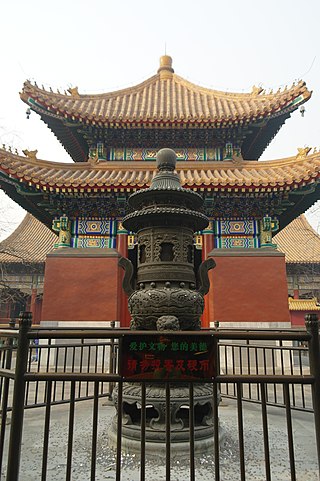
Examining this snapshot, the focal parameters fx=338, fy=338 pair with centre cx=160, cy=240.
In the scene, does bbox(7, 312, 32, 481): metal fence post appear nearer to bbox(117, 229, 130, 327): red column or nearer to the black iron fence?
the black iron fence

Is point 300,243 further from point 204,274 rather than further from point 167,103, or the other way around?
point 204,274

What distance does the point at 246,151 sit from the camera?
1275cm

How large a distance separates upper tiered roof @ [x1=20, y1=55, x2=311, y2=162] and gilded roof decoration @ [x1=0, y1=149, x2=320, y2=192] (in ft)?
3.52

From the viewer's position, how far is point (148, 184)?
880cm

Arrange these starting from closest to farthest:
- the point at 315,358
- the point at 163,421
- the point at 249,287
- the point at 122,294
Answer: the point at 315,358 < the point at 163,421 < the point at 249,287 < the point at 122,294

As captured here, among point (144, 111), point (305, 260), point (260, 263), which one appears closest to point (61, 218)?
point (144, 111)

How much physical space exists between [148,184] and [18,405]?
23.3 ft

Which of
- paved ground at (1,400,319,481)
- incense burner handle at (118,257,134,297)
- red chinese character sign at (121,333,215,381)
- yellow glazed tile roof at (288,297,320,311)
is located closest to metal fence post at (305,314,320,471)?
red chinese character sign at (121,333,215,381)

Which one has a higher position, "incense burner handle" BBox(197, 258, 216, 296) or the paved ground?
"incense burner handle" BBox(197, 258, 216, 296)

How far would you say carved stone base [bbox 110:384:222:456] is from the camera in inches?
138

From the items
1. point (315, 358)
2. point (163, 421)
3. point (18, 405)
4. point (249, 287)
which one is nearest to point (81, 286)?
point (249, 287)

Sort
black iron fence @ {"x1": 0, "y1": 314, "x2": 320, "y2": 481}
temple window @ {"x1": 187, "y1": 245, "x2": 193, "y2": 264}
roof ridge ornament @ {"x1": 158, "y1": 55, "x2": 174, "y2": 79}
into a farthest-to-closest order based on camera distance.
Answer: roof ridge ornament @ {"x1": 158, "y1": 55, "x2": 174, "y2": 79} < temple window @ {"x1": 187, "y1": 245, "x2": 193, "y2": 264} < black iron fence @ {"x1": 0, "y1": 314, "x2": 320, "y2": 481}

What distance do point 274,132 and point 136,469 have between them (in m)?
11.5

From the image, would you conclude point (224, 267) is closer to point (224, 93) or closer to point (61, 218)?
point (61, 218)
